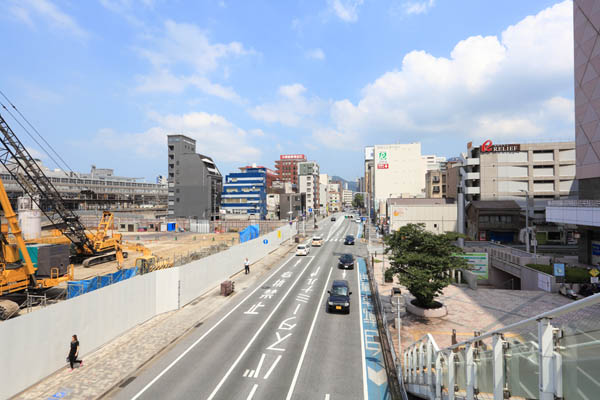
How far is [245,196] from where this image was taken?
117 m

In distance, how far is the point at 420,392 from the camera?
40.0ft

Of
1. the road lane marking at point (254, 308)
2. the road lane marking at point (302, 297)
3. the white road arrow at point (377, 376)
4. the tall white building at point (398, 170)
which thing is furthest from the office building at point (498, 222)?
the tall white building at point (398, 170)

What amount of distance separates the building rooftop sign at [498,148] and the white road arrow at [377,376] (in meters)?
60.1

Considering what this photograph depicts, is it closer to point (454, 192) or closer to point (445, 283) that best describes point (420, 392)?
point (445, 283)

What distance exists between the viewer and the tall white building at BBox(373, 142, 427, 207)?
119000 mm

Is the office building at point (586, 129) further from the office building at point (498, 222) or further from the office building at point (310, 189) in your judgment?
the office building at point (310, 189)

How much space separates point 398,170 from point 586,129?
3356 inches

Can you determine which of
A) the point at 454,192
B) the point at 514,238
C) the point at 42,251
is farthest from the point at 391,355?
the point at 454,192

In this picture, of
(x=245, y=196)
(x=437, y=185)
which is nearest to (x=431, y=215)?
(x=437, y=185)

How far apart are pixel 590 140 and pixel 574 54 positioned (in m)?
10.9

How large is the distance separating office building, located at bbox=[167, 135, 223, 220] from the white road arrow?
3948 inches

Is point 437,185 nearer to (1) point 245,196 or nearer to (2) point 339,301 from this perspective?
(1) point 245,196

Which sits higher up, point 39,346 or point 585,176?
point 585,176

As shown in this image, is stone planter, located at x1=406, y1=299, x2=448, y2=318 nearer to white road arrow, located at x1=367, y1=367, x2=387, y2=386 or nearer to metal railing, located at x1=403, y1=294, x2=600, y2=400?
white road arrow, located at x1=367, y1=367, x2=387, y2=386
